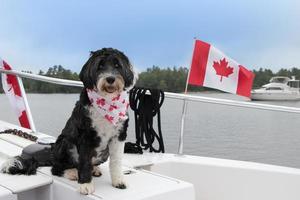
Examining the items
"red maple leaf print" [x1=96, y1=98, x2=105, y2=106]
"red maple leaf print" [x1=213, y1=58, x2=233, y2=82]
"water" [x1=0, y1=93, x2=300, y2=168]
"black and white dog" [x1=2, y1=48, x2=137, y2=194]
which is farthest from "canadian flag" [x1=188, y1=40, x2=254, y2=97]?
"water" [x1=0, y1=93, x2=300, y2=168]

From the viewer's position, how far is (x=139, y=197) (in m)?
2.30

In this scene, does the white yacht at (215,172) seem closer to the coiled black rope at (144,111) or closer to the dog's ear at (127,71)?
the coiled black rope at (144,111)

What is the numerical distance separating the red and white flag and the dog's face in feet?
9.38

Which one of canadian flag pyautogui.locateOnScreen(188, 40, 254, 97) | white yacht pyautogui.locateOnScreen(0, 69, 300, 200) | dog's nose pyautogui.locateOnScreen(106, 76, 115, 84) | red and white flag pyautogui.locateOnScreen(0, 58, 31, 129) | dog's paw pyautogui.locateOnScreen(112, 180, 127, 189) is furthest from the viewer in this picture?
red and white flag pyautogui.locateOnScreen(0, 58, 31, 129)

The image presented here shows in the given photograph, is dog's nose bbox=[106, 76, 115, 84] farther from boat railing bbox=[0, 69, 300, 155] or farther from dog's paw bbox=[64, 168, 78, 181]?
boat railing bbox=[0, 69, 300, 155]

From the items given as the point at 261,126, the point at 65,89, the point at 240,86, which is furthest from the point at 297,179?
the point at 261,126

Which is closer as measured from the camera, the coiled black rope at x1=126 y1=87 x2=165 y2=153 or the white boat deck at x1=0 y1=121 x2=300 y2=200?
the white boat deck at x1=0 y1=121 x2=300 y2=200

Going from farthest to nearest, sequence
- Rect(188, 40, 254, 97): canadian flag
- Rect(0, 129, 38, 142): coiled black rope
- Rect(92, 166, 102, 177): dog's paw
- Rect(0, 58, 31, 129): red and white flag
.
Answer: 1. Rect(0, 58, 31, 129): red and white flag
2. Rect(188, 40, 254, 97): canadian flag
3. Rect(0, 129, 38, 142): coiled black rope
4. Rect(92, 166, 102, 177): dog's paw

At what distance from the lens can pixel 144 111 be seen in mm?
3615

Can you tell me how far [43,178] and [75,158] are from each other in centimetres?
22

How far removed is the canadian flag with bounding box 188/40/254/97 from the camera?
3873 millimetres

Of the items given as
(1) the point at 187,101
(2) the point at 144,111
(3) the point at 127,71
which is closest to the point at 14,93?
(2) the point at 144,111

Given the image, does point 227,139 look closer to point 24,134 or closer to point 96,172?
point 24,134

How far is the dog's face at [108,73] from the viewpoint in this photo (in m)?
2.14
